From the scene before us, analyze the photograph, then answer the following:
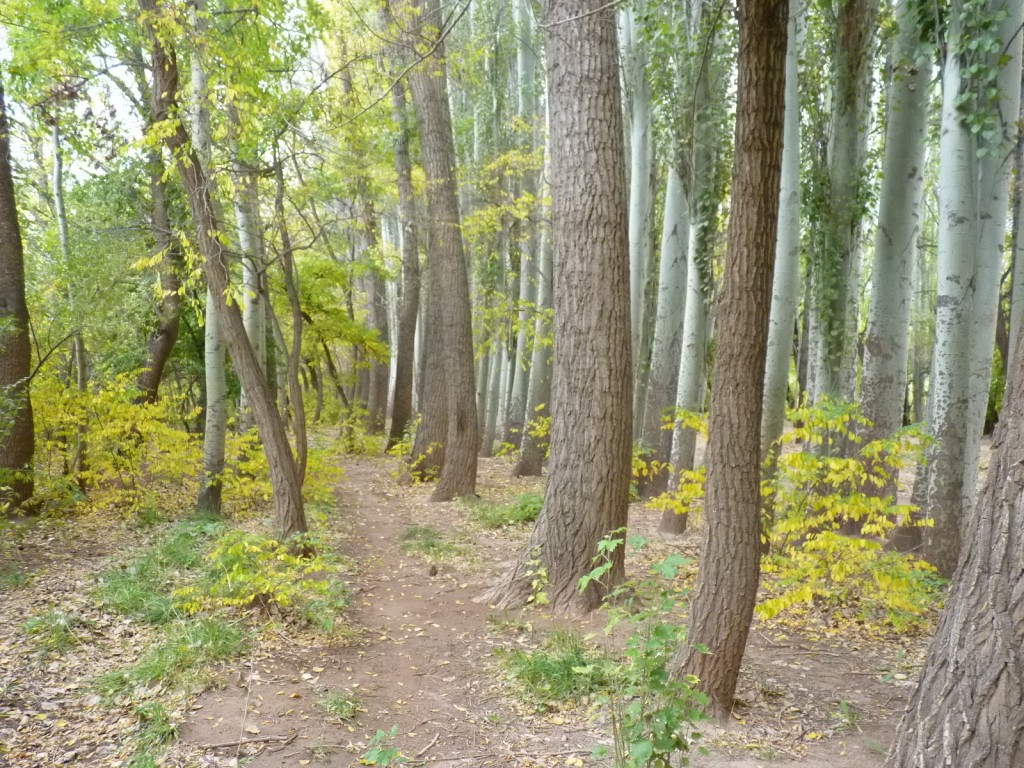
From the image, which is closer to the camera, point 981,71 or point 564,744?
point 564,744

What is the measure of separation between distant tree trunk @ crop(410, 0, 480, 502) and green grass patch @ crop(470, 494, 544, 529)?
1385 millimetres

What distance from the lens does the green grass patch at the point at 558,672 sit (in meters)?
4.21

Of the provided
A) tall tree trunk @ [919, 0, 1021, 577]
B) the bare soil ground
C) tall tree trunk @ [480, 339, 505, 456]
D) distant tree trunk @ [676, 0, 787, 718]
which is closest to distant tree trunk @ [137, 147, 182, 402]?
the bare soil ground

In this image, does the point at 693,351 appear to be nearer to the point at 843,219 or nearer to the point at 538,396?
the point at 843,219

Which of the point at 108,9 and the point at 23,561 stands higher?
the point at 108,9

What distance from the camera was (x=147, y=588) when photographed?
5922mm

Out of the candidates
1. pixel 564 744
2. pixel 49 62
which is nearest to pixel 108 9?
pixel 49 62

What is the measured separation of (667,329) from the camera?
9812 millimetres

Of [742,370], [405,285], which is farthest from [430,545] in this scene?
[405,285]

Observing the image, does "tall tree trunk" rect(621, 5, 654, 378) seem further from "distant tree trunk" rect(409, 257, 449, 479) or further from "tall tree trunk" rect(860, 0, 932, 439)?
"distant tree trunk" rect(409, 257, 449, 479)

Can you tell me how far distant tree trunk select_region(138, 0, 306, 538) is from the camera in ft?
20.6

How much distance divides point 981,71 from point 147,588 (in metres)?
8.25

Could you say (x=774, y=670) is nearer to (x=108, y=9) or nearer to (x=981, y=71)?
(x=981, y=71)

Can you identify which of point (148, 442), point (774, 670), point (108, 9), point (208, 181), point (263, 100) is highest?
point (108, 9)
